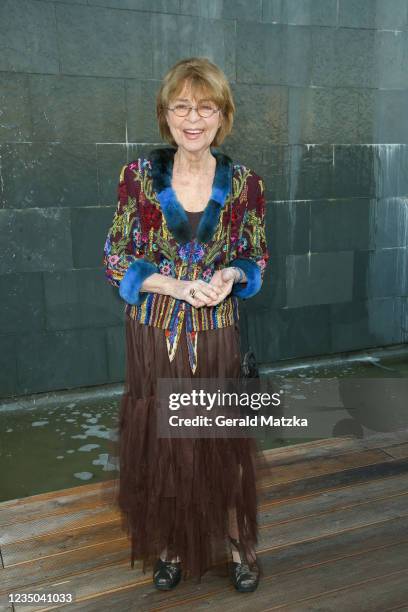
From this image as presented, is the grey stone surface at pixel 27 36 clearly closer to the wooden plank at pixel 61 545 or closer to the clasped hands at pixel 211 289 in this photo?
the clasped hands at pixel 211 289

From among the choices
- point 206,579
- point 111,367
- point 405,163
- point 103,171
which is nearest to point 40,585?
point 206,579

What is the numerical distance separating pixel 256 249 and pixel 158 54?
10.8 ft

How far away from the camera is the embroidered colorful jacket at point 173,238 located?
2262 millimetres

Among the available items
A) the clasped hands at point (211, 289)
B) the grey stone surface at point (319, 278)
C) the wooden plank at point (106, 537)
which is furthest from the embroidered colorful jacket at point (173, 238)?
the grey stone surface at point (319, 278)

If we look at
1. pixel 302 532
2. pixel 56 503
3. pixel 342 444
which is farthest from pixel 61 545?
pixel 342 444

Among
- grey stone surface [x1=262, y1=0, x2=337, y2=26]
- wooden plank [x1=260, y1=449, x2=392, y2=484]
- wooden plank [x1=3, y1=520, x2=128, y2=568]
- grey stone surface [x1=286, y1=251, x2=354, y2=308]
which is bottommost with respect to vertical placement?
wooden plank [x1=3, y1=520, x2=128, y2=568]

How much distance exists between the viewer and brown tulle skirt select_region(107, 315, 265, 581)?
7.82 ft

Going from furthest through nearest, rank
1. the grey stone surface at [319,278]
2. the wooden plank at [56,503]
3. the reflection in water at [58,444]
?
1. the grey stone surface at [319,278]
2. the reflection in water at [58,444]
3. the wooden plank at [56,503]

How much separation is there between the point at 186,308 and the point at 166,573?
112cm

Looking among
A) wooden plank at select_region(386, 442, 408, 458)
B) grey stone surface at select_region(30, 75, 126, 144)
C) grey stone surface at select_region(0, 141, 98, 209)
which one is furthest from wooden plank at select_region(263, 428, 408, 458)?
grey stone surface at select_region(30, 75, 126, 144)

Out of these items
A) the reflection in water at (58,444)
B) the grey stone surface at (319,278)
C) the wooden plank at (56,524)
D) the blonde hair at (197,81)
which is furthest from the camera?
the grey stone surface at (319,278)

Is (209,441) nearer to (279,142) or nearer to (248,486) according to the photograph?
(248,486)

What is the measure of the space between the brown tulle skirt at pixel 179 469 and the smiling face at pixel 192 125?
28.2 inches

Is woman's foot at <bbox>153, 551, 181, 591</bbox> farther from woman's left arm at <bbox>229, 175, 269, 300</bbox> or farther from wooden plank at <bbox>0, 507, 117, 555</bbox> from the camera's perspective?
woman's left arm at <bbox>229, 175, 269, 300</bbox>
